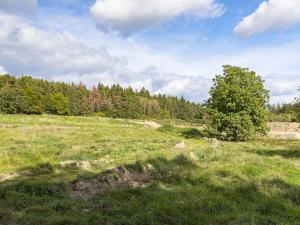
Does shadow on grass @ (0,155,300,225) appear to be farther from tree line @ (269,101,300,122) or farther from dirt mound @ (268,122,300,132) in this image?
dirt mound @ (268,122,300,132)

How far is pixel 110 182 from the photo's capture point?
16.5 metres

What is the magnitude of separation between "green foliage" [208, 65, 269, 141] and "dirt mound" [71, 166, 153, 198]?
31.8 m

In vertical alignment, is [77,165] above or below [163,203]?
above

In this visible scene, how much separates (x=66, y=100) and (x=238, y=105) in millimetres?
81893

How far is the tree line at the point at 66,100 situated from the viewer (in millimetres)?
109938

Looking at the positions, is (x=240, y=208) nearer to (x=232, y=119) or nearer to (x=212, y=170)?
(x=212, y=170)

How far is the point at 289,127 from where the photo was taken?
80688 mm

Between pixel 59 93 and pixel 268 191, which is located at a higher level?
pixel 59 93

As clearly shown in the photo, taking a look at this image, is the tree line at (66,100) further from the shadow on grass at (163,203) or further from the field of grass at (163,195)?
the shadow on grass at (163,203)

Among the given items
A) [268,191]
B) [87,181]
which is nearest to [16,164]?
[87,181]

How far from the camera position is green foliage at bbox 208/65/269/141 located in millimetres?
48875

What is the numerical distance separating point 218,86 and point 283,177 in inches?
1298

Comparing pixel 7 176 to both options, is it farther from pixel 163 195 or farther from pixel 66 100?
pixel 66 100

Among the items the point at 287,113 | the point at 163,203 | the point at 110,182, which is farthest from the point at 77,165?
the point at 287,113
